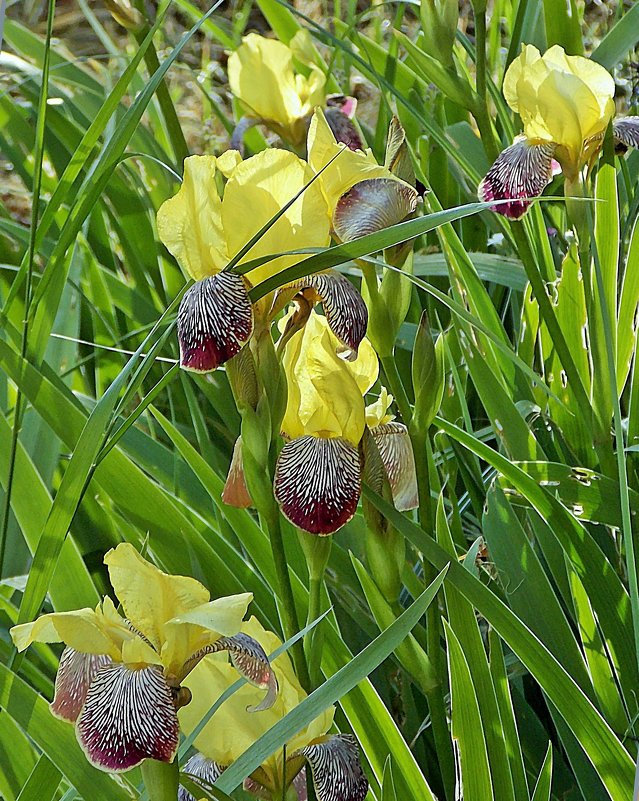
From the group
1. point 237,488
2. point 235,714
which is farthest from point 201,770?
point 237,488

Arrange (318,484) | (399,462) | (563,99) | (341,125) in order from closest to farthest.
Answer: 1. (318,484)
2. (399,462)
3. (563,99)
4. (341,125)

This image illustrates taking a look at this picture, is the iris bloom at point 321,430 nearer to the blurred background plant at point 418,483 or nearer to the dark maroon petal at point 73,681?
the blurred background plant at point 418,483

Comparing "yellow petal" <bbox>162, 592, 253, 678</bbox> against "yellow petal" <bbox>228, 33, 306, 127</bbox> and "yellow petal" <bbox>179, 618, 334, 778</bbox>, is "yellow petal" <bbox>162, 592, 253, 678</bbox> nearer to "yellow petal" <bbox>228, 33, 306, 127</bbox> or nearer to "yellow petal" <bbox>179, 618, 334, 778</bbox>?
"yellow petal" <bbox>179, 618, 334, 778</bbox>

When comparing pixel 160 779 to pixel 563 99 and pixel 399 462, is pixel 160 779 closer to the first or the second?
pixel 399 462

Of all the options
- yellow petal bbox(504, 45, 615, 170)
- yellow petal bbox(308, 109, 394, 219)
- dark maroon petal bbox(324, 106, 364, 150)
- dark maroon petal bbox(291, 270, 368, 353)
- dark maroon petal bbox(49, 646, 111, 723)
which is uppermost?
yellow petal bbox(308, 109, 394, 219)

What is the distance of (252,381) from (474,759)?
0.80ft

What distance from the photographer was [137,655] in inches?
18.1

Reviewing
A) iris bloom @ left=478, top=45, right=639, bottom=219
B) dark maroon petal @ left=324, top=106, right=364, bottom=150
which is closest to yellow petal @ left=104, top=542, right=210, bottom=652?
iris bloom @ left=478, top=45, right=639, bottom=219

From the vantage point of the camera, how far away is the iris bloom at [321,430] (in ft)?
1.76

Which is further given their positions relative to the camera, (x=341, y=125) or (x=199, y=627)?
(x=341, y=125)

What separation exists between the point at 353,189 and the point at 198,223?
91 millimetres

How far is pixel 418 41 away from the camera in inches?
51.9

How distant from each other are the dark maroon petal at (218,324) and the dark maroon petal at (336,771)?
0.68 ft

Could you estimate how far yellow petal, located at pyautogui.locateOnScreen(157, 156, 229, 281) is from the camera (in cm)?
55
